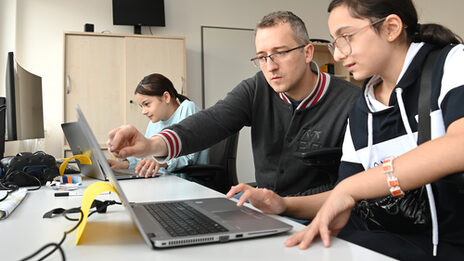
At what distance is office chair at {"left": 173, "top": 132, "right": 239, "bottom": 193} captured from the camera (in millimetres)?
2143

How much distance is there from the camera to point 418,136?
91cm

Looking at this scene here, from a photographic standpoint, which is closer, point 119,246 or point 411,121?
point 119,246

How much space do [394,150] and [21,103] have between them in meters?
1.65

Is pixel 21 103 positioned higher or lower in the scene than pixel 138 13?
lower

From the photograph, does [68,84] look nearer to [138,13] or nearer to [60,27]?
[60,27]

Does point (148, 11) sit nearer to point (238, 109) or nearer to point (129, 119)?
point (129, 119)

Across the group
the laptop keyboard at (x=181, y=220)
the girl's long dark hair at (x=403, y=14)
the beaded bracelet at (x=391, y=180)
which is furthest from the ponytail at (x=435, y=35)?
the laptop keyboard at (x=181, y=220)

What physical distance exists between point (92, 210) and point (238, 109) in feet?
2.56

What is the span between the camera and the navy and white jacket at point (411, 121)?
0.84 m

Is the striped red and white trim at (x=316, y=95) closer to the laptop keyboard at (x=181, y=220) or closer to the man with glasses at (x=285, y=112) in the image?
the man with glasses at (x=285, y=112)

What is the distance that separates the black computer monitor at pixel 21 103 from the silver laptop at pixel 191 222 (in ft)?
3.52

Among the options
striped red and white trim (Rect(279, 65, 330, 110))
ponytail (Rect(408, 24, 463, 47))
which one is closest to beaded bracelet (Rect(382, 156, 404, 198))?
ponytail (Rect(408, 24, 463, 47))

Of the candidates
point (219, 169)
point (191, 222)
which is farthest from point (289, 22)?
point (191, 222)

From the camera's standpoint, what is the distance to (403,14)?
1039 mm
